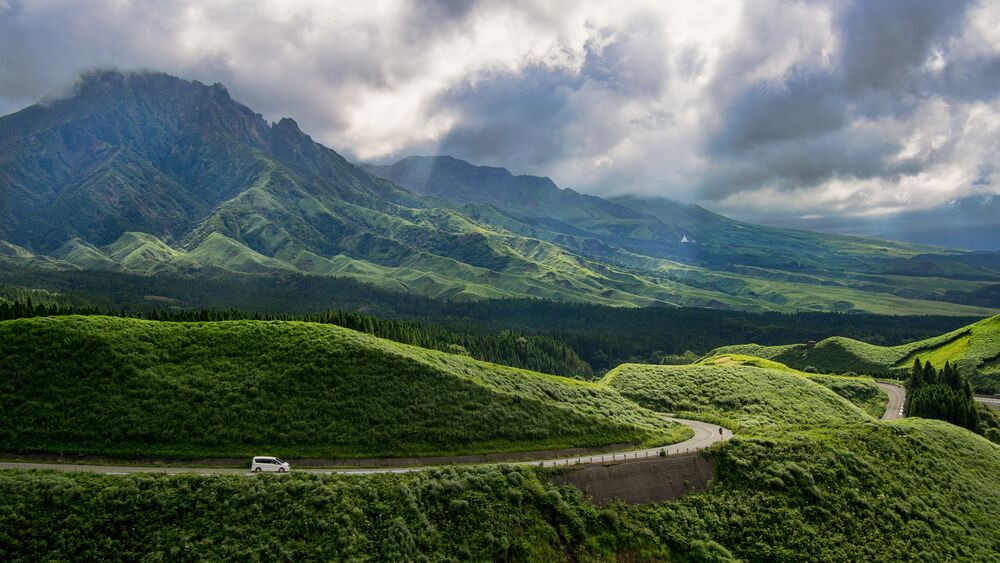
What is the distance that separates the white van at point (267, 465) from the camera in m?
40.6

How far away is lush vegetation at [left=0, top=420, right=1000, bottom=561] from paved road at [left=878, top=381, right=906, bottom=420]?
62379 millimetres

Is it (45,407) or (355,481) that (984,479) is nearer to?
(355,481)

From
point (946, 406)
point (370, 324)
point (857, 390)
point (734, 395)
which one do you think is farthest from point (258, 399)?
point (857, 390)

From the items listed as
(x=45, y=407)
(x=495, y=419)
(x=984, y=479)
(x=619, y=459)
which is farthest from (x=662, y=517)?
(x=45, y=407)

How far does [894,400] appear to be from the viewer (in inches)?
4857

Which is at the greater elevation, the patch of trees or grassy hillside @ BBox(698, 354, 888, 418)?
the patch of trees

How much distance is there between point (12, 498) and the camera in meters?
30.5

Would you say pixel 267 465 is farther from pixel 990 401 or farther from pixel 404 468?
pixel 990 401

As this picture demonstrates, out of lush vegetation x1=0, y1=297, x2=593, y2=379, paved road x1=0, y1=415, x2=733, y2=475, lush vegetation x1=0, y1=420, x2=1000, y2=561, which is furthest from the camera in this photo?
lush vegetation x1=0, y1=297, x2=593, y2=379

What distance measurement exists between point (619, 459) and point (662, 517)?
6043 millimetres

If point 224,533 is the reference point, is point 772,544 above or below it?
below

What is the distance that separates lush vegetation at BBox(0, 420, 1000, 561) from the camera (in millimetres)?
30219

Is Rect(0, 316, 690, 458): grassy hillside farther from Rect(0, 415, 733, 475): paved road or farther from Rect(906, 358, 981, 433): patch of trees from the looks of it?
Rect(906, 358, 981, 433): patch of trees

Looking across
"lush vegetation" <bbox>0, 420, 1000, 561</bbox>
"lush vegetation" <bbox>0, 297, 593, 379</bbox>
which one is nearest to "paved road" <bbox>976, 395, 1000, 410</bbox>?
"lush vegetation" <bbox>0, 420, 1000, 561</bbox>
